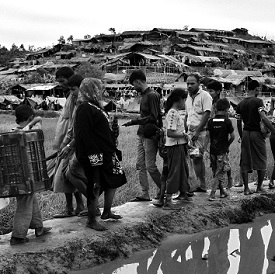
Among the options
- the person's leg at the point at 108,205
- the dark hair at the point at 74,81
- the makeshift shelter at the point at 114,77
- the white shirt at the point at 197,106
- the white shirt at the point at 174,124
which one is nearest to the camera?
the person's leg at the point at 108,205

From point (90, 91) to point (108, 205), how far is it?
117 centimetres

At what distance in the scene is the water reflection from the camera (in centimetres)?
488

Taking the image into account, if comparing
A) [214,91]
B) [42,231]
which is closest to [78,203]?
[42,231]

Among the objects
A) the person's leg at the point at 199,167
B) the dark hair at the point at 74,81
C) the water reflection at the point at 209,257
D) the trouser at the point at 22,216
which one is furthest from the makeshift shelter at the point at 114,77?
the trouser at the point at 22,216

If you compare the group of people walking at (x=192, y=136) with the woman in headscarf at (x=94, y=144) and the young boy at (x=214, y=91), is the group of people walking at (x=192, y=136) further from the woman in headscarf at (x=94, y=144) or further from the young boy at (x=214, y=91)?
the woman in headscarf at (x=94, y=144)

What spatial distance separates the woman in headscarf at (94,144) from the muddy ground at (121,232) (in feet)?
0.77

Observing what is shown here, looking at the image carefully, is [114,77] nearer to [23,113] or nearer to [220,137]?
[220,137]

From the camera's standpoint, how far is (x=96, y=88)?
4855 millimetres

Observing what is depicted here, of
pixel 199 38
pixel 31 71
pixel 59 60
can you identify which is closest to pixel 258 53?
pixel 199 38

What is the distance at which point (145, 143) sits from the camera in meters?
6.20

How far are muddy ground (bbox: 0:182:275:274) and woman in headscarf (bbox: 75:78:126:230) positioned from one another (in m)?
0.24

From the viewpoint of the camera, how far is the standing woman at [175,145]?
595 cm

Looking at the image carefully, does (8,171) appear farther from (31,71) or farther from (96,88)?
(31,71)

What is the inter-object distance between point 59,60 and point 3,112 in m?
28.1
